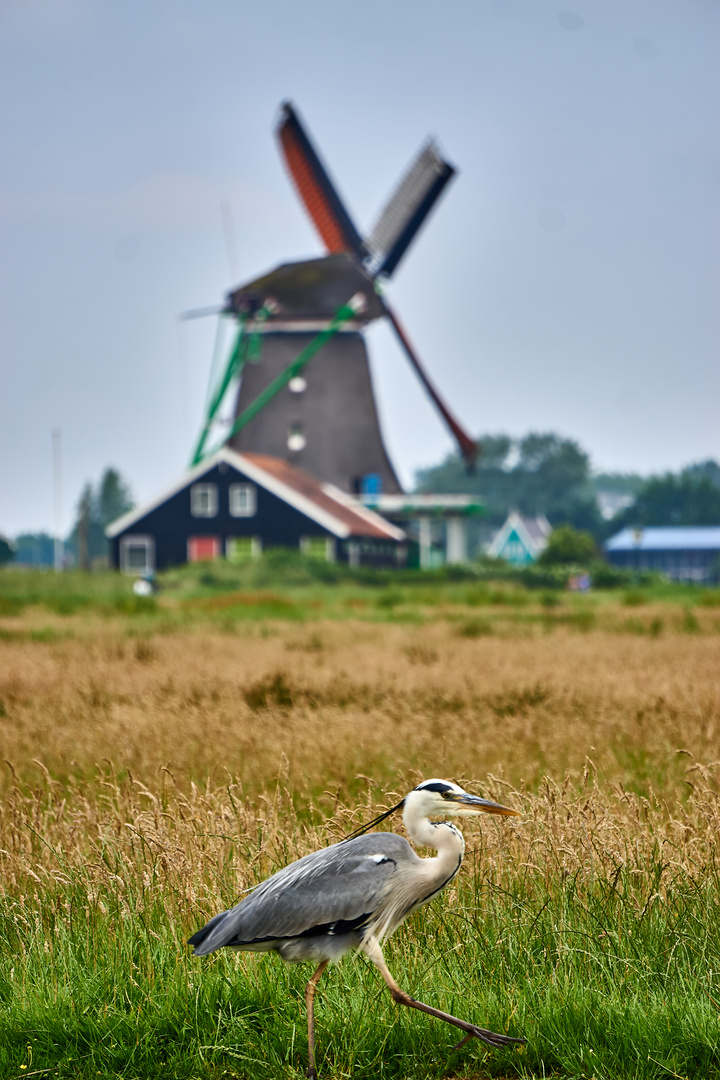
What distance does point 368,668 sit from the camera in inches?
543

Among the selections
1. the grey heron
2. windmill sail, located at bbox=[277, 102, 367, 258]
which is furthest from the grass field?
windmill sail, located at bbox=[277, 102, 367, 258]

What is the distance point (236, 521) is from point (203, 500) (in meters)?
1.82

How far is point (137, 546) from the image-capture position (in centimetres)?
4972

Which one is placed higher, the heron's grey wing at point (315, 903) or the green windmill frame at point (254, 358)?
the green windmill frame at point (254, 358)

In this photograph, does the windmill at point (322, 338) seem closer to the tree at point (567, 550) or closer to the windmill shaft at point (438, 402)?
the windmill shaft at point (438, 402)

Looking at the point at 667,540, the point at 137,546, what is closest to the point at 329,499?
the point at 137,546

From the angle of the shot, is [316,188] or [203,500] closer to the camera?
[203,500]

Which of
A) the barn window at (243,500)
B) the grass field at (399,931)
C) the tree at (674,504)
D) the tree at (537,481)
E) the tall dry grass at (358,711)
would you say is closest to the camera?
the grass field at (399,931)

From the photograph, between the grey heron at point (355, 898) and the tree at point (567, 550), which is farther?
the tree at point (567, 550)

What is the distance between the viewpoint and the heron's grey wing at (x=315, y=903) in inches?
155

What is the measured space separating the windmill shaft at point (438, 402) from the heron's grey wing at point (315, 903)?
49115 mm

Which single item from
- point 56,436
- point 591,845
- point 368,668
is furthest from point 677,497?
point 591,845

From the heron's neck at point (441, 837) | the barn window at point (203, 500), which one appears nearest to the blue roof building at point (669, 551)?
the barn window at point (203, 500)

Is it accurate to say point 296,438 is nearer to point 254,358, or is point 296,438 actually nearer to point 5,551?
point 254,358
